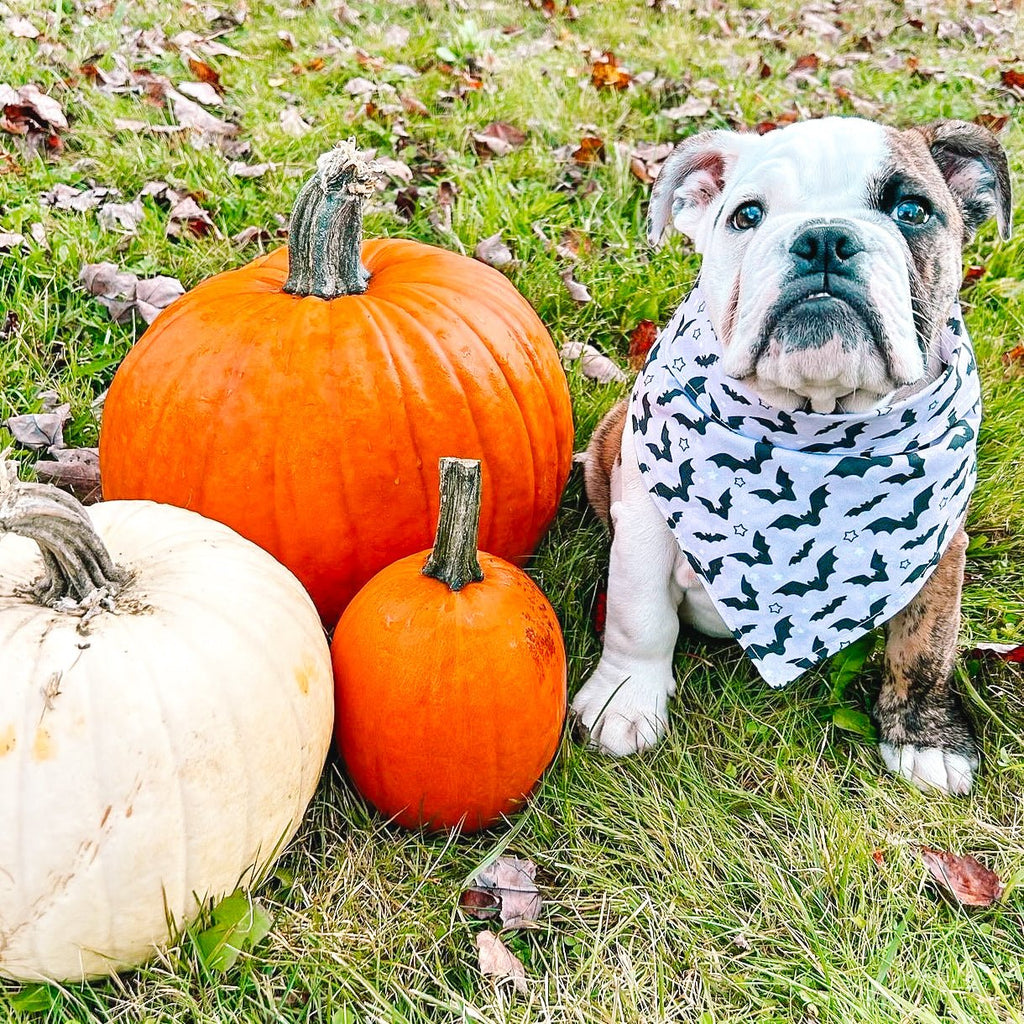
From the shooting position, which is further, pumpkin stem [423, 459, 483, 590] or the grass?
pumpkin stem [423, 459, 483, 590]

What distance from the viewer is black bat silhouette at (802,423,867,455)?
7.95ft

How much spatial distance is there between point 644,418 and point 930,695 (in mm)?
1110

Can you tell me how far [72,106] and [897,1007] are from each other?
5.24 meters

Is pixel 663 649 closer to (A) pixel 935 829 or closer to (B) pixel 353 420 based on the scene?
(A) pixel 935 829

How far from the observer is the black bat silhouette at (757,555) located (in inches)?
104

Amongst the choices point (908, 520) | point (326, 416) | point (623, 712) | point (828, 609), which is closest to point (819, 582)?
point (828, 609)

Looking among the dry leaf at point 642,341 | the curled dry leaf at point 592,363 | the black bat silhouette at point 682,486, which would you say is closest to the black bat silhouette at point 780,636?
the black bat silhouette at point 682,486

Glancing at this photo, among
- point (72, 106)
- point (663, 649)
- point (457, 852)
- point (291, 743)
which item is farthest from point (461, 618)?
point (72, 106)

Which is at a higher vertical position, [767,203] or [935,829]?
[767,203]

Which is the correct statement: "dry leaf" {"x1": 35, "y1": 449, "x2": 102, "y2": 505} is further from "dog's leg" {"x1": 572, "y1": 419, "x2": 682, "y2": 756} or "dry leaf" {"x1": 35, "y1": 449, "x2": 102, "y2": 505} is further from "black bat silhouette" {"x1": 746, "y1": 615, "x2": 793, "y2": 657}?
"black bat silhouette" {"x1": 746, "y1": 615, "x2": 793, "y2": 657}

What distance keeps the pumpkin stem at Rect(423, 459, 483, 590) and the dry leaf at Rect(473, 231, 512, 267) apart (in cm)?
223

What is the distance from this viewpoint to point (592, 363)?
3.88m

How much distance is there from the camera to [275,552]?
2.63m

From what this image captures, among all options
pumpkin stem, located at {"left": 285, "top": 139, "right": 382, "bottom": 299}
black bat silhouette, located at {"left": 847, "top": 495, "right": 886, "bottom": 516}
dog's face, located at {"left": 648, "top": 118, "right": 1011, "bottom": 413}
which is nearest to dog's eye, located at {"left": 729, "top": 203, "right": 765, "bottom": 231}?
dog's face, located at {"left": 648, "top": 118, "right": 1011, "bottom": 413}
